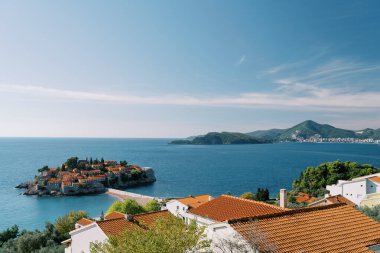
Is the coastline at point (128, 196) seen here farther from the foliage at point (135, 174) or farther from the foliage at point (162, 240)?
the foliage at point (162, 240)

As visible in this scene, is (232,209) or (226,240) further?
(232,209)

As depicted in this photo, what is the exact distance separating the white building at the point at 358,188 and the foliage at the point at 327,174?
1826 centimetres

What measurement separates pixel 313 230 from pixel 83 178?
8845cm

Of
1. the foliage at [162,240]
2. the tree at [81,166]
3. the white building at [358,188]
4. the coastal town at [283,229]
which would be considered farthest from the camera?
the tree at [81,166]

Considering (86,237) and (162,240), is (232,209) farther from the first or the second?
(86,237)

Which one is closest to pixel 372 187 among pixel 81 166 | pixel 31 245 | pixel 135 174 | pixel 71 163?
pixel 31 245

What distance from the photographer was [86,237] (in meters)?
20.5

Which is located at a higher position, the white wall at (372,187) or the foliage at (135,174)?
the white wall at (372,187)

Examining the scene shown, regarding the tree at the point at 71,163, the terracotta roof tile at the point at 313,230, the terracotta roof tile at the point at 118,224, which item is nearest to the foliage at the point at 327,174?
the terracotta roof tile at the point at 118,224

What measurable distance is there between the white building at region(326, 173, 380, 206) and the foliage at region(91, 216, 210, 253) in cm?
3691

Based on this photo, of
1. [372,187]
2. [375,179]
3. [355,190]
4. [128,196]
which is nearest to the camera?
[372,187]

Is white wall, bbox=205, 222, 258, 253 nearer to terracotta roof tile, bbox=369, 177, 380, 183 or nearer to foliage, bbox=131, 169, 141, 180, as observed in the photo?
terracotta roof tile, bbox=369, 177, 380, 183

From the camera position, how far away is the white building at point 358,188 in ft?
138

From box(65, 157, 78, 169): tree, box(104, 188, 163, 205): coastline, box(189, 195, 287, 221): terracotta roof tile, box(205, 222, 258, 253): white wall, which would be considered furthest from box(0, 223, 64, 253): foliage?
box(65, 157, 78, 169): tree
